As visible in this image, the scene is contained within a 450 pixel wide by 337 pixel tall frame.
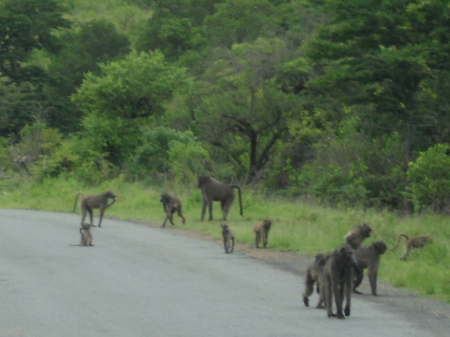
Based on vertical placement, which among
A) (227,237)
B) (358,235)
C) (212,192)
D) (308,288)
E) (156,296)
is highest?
(212,192)

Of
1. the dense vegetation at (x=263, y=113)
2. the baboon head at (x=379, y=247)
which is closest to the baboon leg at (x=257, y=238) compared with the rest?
the dense vegetation at (x=263, y=113)

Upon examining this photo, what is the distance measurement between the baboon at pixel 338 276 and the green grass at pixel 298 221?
253cm

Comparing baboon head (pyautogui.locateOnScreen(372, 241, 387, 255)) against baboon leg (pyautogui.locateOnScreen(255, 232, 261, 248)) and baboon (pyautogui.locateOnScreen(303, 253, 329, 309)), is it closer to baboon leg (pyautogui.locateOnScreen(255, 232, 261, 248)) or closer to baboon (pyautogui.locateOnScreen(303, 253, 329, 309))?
baboon (pyautogui.locateOnScreen(303, 253, 329, 309))

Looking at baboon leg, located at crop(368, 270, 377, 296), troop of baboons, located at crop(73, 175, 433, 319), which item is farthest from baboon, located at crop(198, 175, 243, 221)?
baboon leg, located at crop(368, 270, 377, 296)

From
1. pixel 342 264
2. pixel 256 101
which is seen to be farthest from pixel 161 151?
pixel 342 264

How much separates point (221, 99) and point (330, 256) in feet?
98.9

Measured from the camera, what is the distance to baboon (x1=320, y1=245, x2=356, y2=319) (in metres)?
11.0

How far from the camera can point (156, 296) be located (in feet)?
42.3

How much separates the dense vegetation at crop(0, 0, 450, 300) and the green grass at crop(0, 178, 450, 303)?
0.27ft

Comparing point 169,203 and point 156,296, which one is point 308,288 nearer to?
point 156,296

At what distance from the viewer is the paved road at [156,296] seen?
10312mm

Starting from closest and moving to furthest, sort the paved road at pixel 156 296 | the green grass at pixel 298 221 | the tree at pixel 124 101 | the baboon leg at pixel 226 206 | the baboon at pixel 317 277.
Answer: the paved road at pixel 156 296
the baboon at pixel 317 277
the green grass at pixel 298 221
the baboon leg at pixel 226 206
the tree at pixel 124 101

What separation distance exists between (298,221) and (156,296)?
44.4ft

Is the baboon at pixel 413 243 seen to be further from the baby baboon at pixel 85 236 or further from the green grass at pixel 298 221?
the baby baboon at pixel 85 236
